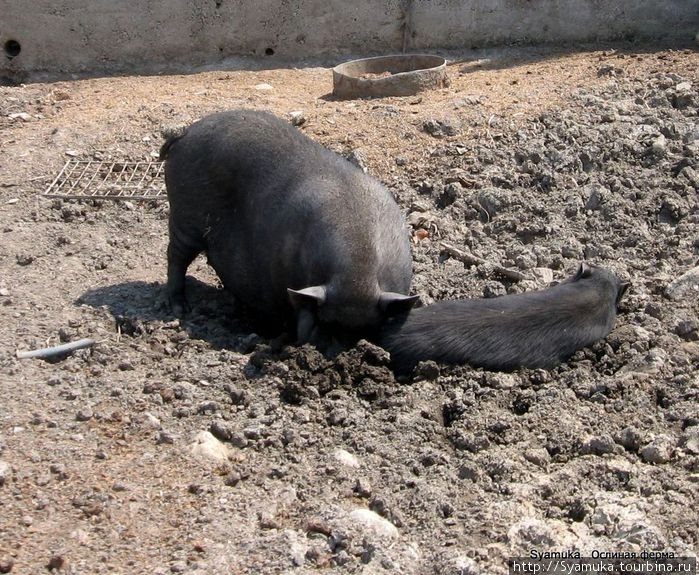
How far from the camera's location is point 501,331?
550cm

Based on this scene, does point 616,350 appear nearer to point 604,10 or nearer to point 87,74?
point 604,10

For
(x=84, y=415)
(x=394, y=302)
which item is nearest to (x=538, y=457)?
(x=394, y=302)

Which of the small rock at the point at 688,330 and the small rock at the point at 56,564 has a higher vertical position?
the small rock at the point at 688,330

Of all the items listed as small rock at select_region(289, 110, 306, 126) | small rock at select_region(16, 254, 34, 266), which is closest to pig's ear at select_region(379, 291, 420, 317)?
small rock at select_region(16, 254, 34, 266)

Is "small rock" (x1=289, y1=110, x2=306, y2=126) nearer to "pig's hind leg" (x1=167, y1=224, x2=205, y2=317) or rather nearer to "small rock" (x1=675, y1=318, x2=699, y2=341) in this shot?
"pig's hind leg" (x1=167, y1=224, x2=205, y2=317)

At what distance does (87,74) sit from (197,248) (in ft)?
17.0

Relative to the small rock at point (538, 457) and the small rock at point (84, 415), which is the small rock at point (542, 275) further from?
the small rock at point (84, 415)

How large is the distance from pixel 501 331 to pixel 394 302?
57cm

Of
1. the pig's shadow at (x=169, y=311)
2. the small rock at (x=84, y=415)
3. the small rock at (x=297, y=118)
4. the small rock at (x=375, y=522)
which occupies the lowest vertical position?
the pig's shadow at (x=169, y=311)

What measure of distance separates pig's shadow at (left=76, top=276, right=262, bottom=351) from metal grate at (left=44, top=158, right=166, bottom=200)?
1.29m

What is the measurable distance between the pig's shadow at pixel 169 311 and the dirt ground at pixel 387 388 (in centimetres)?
2

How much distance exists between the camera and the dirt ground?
4098 millimetres

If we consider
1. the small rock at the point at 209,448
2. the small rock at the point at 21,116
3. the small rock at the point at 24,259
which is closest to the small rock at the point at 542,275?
the small rock at the point at 209,448

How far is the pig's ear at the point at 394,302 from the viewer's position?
540 centimetres
